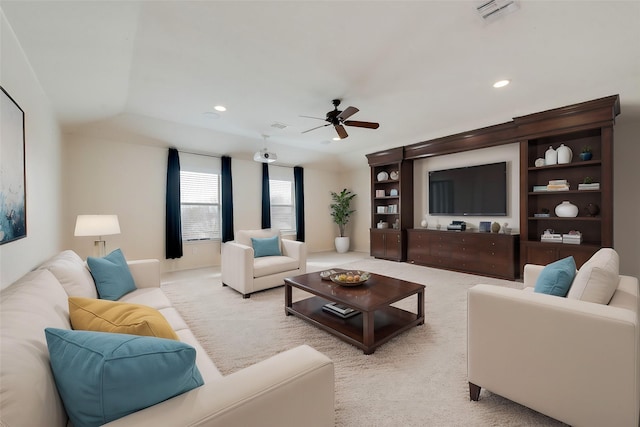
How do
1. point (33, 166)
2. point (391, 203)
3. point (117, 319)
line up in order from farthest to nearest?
point (391, 203) → point (33, 166) → point (117, 319)

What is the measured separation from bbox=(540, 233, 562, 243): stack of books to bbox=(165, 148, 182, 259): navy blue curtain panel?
19.6 ft

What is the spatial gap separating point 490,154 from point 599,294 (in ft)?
13.0

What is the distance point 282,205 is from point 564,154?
17.3ft

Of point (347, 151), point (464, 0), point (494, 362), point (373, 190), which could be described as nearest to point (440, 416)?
point (494, 362)

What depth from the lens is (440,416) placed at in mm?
1531

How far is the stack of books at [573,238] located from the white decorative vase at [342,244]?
171 inches

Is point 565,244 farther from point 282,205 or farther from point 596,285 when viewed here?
point 282,205

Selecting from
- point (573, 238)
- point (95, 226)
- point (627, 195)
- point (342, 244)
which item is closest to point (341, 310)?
point (95, 226)

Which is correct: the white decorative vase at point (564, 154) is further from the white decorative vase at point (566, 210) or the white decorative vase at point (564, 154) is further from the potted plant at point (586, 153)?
the white decorative vase at point (566, 210)

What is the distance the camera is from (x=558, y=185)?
383cm

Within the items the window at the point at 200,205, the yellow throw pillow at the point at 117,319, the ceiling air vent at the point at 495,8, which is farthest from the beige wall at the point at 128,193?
the ceiling air vent at the point at 495,8

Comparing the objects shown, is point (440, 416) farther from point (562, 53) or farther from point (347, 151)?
point (347, 151)

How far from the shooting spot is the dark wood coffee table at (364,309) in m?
2.17

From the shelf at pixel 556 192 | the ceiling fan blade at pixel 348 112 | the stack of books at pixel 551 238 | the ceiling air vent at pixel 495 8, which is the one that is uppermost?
the ceiling air vent at pixel 495 8
